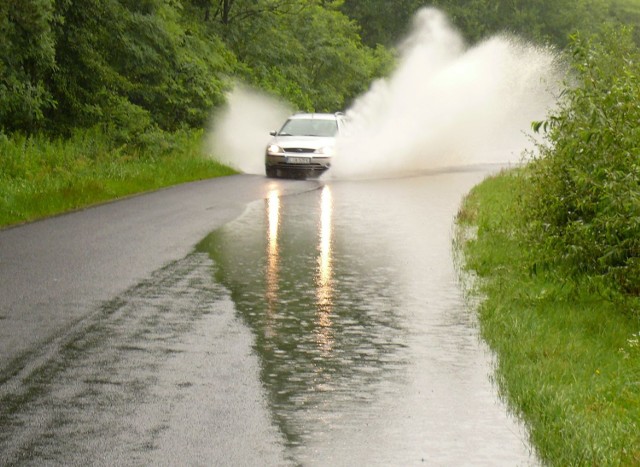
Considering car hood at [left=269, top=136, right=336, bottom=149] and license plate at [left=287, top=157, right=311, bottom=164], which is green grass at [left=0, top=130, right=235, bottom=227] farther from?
license plate at [left=287, top=157, right=311, bottom=164]

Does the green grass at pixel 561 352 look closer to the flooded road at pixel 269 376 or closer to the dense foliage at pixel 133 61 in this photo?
the flooded road at pixel 269 376

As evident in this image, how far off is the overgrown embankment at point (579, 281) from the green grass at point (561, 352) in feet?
0.04

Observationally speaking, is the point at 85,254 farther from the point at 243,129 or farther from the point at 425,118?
the point at 425,118

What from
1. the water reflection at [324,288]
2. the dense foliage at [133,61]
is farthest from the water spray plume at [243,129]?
the water reflection at [324,288]

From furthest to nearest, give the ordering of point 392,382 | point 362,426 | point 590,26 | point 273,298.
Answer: point 590,26
point 273,298
point 392,382
point 362,426

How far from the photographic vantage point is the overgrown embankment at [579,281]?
7258 millimetres

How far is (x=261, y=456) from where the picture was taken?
6.48 meters

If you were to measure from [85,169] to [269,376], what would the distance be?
1901 cm

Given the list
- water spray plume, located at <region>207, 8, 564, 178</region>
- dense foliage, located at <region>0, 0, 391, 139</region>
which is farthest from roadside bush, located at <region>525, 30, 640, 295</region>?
water spray plume, located at <region>207, 8, 564, 178</region>

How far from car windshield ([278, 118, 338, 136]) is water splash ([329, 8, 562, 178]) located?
58cm

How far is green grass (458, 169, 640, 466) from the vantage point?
22.2 ft

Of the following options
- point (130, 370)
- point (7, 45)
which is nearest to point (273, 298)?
point (130, 370)

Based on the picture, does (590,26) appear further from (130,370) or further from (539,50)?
(130,370)

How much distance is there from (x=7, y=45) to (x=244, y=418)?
19.5m
